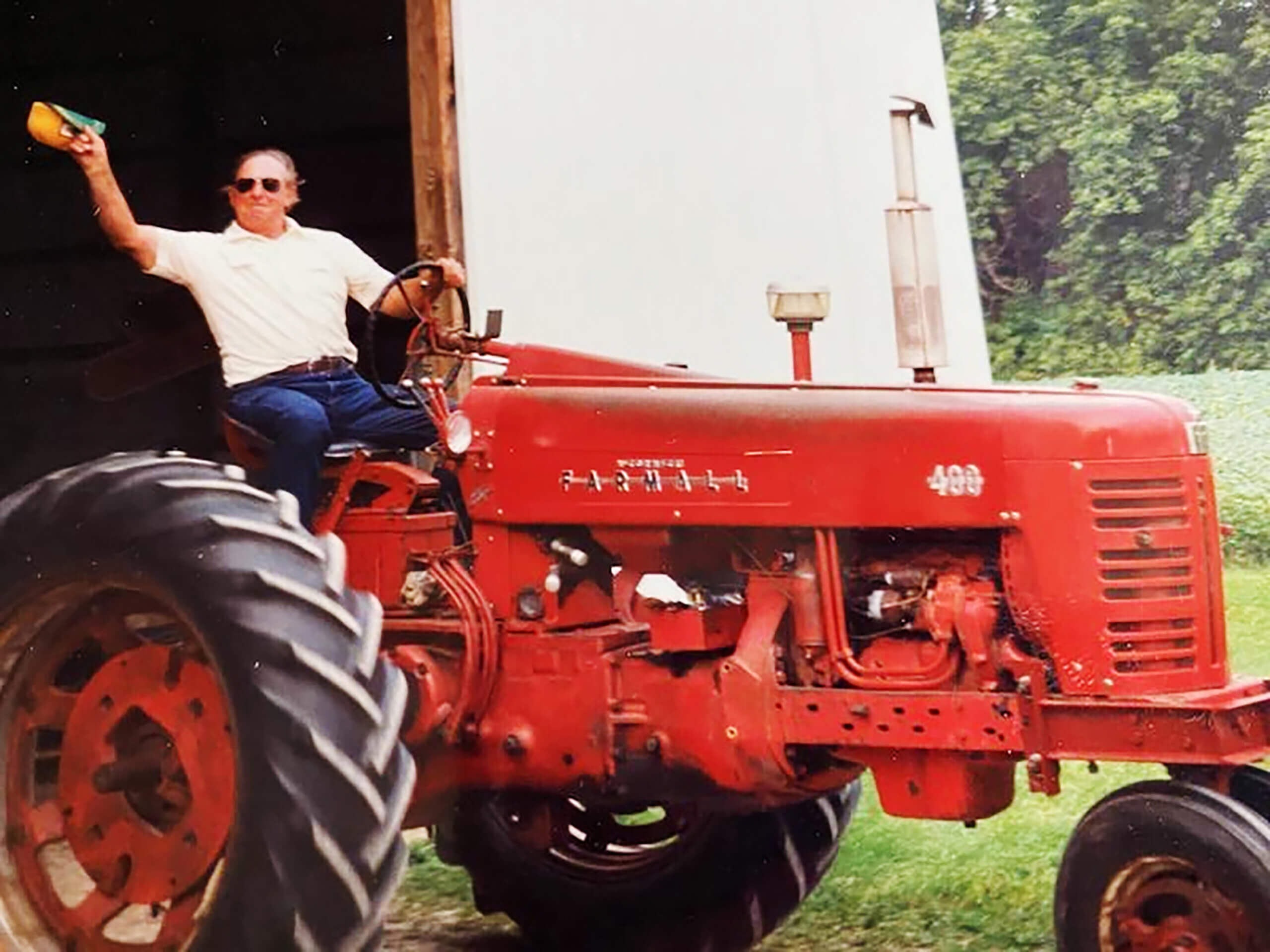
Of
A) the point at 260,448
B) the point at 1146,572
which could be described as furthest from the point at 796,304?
the point at 260,448

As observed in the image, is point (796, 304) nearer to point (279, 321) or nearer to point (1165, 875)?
point (279, 321)

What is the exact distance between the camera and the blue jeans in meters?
3.77

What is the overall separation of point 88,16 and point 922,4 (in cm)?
265

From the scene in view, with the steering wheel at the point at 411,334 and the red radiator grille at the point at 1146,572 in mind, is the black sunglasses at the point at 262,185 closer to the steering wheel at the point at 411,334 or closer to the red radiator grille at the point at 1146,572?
the steering wheel at the point at 411,334

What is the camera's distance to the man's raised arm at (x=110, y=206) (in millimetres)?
3742

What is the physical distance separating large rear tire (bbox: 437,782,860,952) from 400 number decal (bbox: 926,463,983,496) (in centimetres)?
100

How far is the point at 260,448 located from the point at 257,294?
0.30 m

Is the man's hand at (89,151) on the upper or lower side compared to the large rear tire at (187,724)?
upper

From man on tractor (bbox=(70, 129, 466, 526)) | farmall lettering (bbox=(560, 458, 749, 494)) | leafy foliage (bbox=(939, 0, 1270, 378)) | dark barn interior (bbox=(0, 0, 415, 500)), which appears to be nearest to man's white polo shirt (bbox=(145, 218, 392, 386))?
A: man on tractor (bbox=(70, 129, 466, 526))

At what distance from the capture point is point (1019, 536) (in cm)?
328

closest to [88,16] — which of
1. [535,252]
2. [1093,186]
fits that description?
[535,252]

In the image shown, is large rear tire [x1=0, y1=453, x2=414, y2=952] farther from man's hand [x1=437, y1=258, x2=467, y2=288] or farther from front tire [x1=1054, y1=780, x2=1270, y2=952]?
front tire [x1=1054, y1=780, x2=1270, y2=952]

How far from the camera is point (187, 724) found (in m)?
3.39

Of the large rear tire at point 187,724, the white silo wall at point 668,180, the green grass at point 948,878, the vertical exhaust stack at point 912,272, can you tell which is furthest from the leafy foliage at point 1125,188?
the large rear tire at point 187,724
